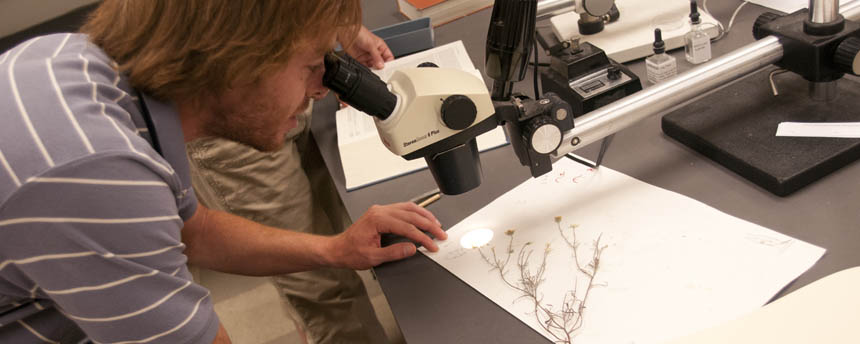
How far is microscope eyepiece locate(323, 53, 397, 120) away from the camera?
0.90 metres

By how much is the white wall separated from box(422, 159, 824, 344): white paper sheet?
193 centimetres

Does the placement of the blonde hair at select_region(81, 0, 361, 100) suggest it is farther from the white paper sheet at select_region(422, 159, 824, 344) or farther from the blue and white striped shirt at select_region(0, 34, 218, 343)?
the white paper sheet at select_region(422, 159, 824, 344)

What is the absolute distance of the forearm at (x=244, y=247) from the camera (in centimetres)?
118

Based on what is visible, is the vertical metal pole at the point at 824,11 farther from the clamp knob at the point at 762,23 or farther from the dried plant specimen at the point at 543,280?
the dried plant specimen at the point at 543,280

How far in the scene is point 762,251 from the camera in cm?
90

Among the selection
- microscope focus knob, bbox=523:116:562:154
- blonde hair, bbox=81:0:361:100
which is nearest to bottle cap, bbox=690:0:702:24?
microscope focus knob, bbox=523:116:562:154

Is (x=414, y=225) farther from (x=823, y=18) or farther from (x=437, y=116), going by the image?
(x=823, y=18)

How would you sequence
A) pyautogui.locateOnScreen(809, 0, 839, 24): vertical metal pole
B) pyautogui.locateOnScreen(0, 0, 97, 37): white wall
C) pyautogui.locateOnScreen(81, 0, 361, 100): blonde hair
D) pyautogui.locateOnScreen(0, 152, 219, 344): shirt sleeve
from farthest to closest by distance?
pyautogui.locateOnScreen(0, 0, 97, 37): white wall < pyautogui.locateOnScreen(809, 0, 839, 24): vertical metal pole < pyautogui.locateOnScreen(81, 0, 361, 100): blonde hair < pyautogui.locateOnScreen(0, 152, 219, 344): shirt sleeve

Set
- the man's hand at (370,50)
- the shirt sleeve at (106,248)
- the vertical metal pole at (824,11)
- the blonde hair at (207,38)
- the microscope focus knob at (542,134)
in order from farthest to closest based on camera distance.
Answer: the man's hand at (370,50)
the vertical metal pole at (824,11)
the microscope focus knob at (542,134)
the blonde hair at (207,38)
the shirt sleeve at (106,248)

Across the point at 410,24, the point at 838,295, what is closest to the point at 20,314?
the point at 838,295

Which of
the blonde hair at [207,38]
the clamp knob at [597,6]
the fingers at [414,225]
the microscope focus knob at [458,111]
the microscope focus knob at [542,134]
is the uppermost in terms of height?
the blonde hair at [207,38]

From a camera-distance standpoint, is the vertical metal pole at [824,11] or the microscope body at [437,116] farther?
the vertical metal pole at [824,11]

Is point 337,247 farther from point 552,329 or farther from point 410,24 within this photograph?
point 410,24

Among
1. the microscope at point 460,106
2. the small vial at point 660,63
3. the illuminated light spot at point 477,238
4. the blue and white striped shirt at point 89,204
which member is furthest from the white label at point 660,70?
the blue and white striped shirt at point 89,204
